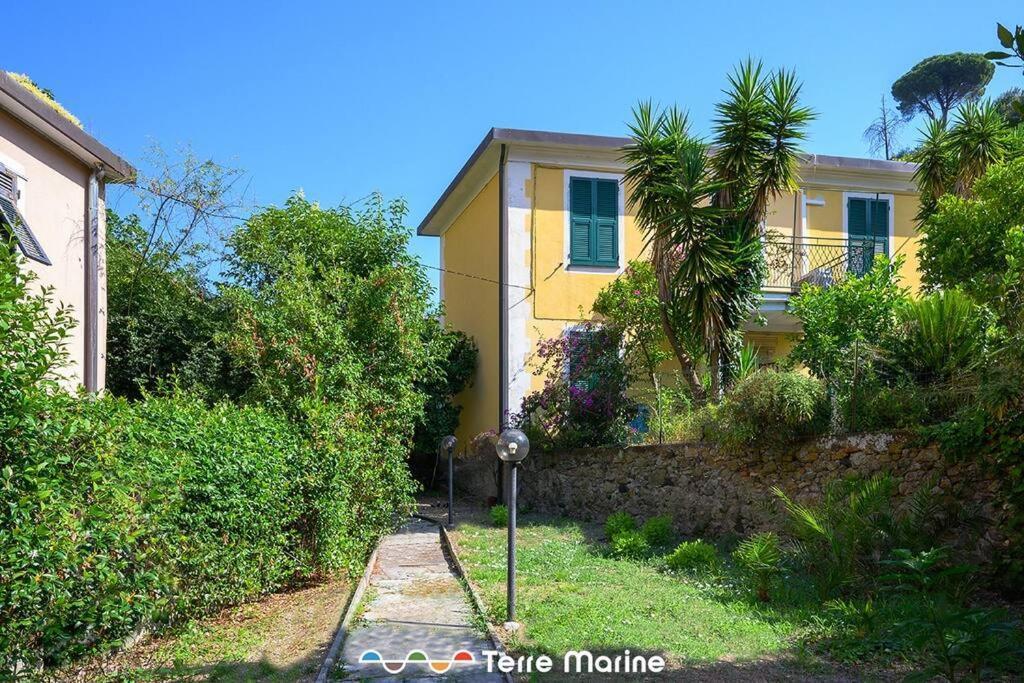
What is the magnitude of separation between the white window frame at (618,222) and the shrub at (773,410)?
589cm

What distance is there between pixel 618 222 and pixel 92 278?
9.44 metres

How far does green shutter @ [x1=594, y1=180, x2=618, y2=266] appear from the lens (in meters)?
16.1

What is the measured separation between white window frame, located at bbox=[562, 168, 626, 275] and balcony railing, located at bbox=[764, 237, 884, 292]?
2751 mm

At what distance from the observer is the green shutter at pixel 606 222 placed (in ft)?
52.9

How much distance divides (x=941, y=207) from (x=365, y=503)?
27.2 feet

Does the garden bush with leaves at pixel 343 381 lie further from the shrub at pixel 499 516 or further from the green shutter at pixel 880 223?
the green shutter at pixel 880 223

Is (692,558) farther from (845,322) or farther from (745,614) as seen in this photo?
(845,322)

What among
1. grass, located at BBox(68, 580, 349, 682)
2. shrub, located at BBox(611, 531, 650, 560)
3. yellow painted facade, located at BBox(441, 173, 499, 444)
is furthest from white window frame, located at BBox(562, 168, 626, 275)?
grass, located at BBox(68, 580, 349, 682)

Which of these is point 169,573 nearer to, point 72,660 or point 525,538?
point 72,660

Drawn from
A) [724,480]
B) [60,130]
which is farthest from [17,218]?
[724,480]

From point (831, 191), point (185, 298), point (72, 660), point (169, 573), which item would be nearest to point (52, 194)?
point (185, 298)

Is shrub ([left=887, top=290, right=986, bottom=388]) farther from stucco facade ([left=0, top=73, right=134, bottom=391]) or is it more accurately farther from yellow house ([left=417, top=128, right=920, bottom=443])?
stucco facade ([left=0, top=73, right=134, bottom=391])

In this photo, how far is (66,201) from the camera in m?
11.0

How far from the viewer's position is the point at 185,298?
15.8 meters
